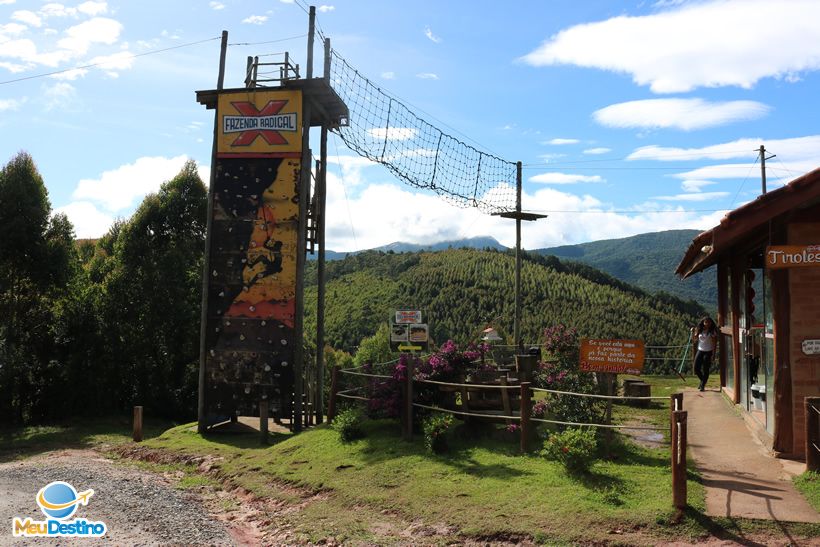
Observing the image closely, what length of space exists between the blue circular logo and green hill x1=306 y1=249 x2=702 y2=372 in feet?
115

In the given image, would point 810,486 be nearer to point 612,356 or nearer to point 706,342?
point 612,356

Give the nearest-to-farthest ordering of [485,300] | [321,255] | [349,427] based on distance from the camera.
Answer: [349,427] < [321,255] < [485,300]

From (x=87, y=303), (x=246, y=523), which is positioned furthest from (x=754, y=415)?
(x=87, y=303)

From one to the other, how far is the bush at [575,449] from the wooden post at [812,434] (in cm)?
267

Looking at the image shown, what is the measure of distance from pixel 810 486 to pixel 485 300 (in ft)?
157

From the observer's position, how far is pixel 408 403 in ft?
40.7

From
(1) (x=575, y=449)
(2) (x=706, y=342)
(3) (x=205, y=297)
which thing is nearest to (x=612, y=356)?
(1) (x=575, y=449)

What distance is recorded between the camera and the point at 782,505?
25.7 feet

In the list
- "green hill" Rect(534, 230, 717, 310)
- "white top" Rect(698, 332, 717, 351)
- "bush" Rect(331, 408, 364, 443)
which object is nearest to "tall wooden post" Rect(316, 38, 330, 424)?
"bush" Rect(331, 408, 364, 443)

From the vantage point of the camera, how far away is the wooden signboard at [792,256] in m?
9.09

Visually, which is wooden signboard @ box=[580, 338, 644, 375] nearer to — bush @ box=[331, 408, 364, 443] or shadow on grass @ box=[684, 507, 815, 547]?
shadow on grass @ box=[684, 507, 815, 547]

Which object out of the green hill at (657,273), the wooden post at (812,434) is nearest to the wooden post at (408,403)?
the wooden post at (812,434)

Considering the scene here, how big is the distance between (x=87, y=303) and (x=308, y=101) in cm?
1311

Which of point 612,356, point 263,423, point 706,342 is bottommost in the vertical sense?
point 263,423
